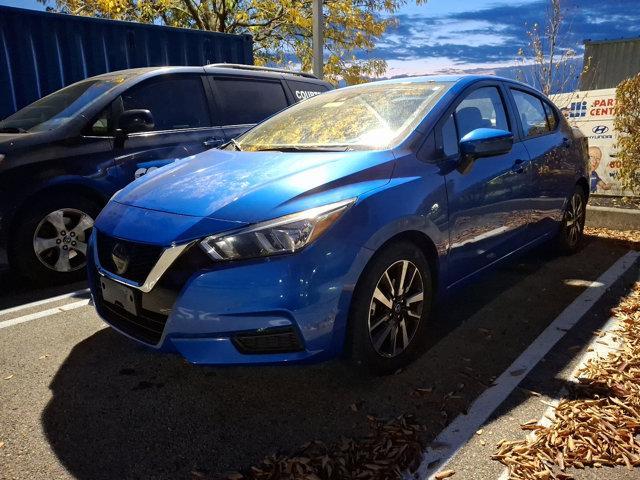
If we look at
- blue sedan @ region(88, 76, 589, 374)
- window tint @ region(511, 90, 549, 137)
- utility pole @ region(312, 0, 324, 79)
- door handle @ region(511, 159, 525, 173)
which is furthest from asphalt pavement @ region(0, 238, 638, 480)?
utility pole @ region(312, 0, 324, 79)

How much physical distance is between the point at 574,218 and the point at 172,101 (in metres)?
4.10

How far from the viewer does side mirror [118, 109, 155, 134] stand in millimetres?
4258

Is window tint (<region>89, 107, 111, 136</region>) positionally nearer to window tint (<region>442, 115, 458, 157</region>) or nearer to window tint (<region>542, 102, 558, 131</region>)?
window tint (<region>442, 115, 458, 157</region>)

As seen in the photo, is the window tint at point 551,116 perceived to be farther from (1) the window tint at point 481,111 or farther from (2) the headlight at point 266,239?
(2) the headlight at point 266,239

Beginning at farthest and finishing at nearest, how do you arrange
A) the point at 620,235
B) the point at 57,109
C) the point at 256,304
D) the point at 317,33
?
the point at 317,33 → the point at 620,235 → the point at 57,109 → the point at 256,304

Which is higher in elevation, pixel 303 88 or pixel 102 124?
pixel 303 88

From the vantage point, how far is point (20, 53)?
234 inches

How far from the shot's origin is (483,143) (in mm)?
2996

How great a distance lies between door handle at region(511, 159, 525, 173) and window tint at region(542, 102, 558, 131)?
104cm

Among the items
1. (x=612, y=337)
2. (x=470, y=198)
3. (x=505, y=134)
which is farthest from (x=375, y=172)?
(x=612, y=337)

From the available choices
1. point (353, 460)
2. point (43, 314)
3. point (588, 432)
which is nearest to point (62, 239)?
point (43, 314)

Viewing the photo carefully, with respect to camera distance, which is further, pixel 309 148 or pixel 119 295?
pixel 309 148

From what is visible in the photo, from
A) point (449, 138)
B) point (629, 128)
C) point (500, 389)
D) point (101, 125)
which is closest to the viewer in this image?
point (500, 389)

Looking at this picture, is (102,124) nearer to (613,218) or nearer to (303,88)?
(303,88)
